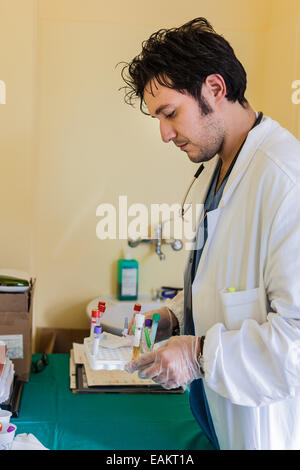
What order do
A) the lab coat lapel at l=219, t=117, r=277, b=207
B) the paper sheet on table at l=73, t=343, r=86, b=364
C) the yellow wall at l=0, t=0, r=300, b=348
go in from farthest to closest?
the yellow wall at l=0, t=0, r=300, b=348 < the paper sheet on table at l=73, t=343, r=86, b=364 < the lab coat lapel at l=219, t=117, r=277, b=207

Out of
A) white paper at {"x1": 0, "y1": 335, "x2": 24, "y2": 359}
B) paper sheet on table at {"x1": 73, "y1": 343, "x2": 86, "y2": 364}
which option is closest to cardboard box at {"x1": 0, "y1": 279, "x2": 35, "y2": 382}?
white paper at {"x1": 0, "y1": 335, "x2": 24, "y2": 359}

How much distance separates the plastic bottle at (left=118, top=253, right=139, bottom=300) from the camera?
2527mm

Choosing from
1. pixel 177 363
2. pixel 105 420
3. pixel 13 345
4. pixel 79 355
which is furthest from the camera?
pixel 79 355

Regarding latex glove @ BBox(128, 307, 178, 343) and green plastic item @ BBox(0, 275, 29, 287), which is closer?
latex glove @ BBox(128, 307, 178, 343)

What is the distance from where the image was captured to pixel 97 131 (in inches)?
100

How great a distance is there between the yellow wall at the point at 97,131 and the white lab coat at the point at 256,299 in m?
1.35

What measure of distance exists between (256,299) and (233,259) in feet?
0.35

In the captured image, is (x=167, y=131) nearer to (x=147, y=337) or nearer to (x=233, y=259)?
(x=233, y=259)

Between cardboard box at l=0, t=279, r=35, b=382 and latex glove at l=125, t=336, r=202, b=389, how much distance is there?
714 mm

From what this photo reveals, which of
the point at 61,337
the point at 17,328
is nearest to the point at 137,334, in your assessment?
the point at 17,328

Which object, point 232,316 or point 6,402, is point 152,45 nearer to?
point 232,316

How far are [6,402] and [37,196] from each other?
4.28ft

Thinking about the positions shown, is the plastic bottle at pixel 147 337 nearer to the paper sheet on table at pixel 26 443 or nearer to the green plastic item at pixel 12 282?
the paper sheet on table at pixel 26 443

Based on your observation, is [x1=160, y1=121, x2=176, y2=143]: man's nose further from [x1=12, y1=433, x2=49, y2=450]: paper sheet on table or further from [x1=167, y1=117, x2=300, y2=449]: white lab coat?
[x1=12, y1=433, x2=49, y2=450]: paper sheet on table
